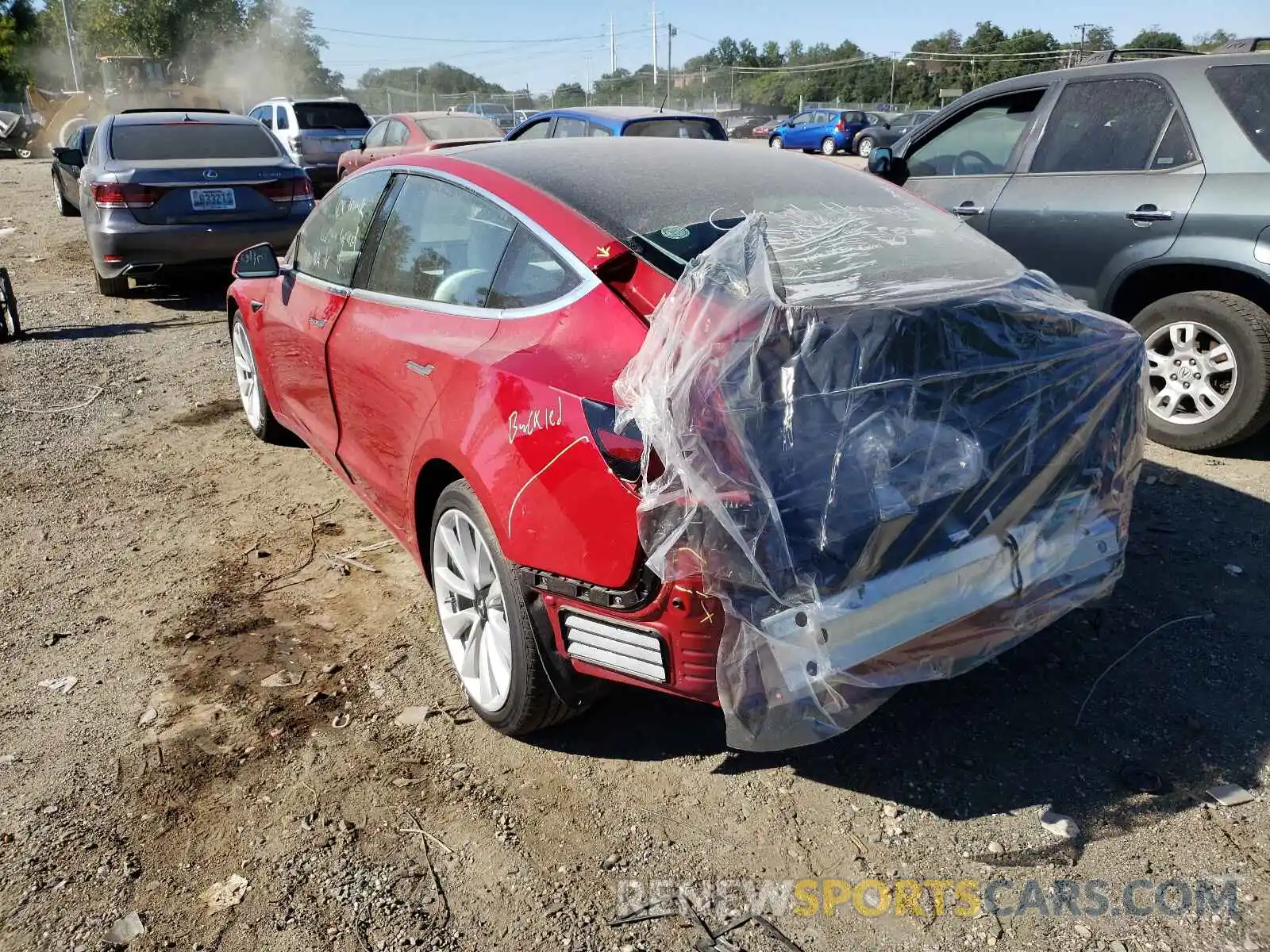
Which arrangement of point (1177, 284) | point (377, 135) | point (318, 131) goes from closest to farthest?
point (1177, 284) < point (377, 135) < point (318, 131)

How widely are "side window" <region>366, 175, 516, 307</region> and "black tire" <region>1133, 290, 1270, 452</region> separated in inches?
136

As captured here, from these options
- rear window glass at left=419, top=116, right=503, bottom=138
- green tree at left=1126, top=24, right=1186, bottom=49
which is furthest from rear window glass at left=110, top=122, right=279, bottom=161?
green tree at left=1126, top=24, right=1186, bottom=49

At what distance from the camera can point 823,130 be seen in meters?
33.5

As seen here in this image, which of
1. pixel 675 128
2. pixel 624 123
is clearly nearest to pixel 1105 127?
pixel 624 123

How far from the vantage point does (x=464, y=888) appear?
93.9 inches

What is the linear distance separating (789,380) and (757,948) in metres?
1.28

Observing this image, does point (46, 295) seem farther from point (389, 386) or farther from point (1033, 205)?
point (1033, 205)

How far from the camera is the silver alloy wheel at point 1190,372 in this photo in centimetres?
485

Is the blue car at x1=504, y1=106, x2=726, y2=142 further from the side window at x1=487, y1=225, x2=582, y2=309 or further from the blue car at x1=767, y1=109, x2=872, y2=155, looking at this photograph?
the blue car at x1=767, y1=109, x2=872, y2=155

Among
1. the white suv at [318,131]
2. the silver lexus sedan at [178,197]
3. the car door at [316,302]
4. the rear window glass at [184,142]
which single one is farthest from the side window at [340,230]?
the white suv at [318,131]

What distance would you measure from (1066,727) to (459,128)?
14279 millimetres

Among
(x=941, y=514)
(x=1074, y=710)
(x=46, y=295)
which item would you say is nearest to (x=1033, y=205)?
(x=1074, y=710)

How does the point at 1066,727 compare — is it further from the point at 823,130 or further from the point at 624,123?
the point at 823,130

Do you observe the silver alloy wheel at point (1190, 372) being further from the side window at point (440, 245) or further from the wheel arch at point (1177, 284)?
the side window at point (440, 245)
